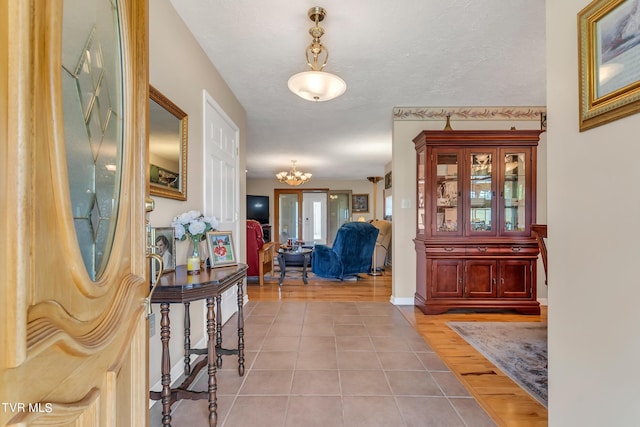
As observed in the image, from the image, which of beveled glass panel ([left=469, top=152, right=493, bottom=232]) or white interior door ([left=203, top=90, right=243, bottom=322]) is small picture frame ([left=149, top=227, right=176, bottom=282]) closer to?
white interior door ([left=203, top=90, right=243, bottom=322])

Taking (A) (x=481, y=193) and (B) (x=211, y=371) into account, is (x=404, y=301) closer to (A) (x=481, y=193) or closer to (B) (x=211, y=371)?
(A) (x=481, y=193)

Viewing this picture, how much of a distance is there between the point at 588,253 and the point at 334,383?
1572mm

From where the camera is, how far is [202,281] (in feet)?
5.13

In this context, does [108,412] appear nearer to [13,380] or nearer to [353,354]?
[13,380]

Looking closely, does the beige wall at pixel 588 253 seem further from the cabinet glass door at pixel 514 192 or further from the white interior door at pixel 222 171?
the cabinet glass door at pixel 514 192

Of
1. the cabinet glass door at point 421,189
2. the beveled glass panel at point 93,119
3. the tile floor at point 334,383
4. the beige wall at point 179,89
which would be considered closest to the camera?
the beveled glass panel at point 93,119

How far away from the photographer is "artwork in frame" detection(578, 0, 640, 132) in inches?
37.0

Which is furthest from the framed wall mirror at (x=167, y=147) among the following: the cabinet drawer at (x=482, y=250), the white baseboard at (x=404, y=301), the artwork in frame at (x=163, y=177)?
the cabinet drawer at (x=482, y=250)

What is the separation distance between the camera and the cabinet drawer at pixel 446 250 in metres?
→ 3.41

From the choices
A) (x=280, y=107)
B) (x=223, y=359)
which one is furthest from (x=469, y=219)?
(x=223, y=359)

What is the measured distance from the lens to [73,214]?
61cm

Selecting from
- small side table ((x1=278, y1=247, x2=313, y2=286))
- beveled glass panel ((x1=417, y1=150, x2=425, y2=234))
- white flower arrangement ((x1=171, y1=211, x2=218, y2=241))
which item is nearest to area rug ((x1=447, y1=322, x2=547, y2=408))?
beveled glass panel ((x1=417, y1=150, x2=425, y2=234))

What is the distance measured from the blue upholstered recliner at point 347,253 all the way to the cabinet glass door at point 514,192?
7.22 ft

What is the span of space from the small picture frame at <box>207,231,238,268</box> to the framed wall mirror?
352mm
